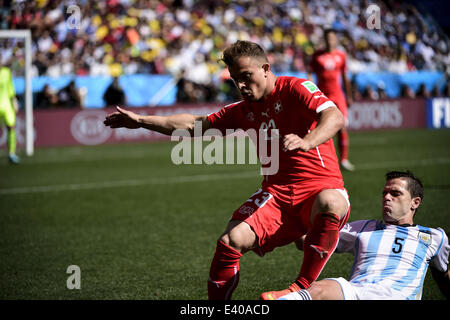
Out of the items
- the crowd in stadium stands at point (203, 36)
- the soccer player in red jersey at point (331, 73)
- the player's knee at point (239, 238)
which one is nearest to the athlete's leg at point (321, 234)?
the player's knee at point (239, 238)

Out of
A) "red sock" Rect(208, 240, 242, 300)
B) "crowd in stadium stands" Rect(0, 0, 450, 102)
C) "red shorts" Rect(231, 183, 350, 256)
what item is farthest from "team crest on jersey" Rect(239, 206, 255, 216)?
"crowd in stadium stands" Rect(0, 0, 450, 102)

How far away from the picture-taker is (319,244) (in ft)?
12.6

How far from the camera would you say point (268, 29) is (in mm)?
24609

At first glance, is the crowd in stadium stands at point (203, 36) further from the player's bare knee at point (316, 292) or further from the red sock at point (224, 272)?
the player's bare knee at point (316, 292)

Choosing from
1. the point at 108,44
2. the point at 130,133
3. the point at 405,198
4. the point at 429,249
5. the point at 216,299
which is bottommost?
the point at 216,299

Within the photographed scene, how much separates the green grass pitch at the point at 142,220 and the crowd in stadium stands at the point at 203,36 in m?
6.20

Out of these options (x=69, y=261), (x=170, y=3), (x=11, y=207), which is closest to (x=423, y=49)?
(x=170, y=3)

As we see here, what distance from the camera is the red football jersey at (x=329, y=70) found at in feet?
37.2

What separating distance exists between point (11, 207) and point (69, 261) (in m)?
3.35

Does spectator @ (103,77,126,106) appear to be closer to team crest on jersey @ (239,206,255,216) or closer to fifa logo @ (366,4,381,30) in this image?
fifa logo @ (366,4,381,30)

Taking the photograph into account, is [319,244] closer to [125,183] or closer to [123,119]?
[123,119]

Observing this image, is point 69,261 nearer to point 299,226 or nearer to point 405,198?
point 299,226

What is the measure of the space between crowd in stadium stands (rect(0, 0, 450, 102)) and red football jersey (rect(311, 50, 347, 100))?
899cm

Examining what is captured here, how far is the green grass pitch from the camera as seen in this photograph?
5.00 metres
